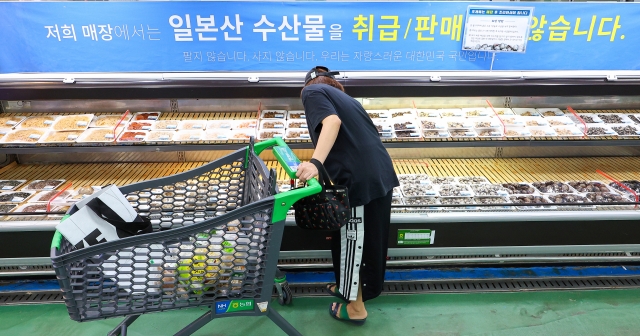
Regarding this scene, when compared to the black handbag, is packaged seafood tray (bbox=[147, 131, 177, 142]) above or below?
above

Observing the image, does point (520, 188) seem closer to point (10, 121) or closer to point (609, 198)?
point (609, 198)

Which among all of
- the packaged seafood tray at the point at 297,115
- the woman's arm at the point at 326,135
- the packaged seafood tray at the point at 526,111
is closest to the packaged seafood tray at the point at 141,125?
the packaged seafood tray at the point at 297,115

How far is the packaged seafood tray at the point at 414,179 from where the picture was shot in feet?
10.4

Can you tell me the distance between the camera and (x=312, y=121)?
2.13m

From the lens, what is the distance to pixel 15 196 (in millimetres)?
2988

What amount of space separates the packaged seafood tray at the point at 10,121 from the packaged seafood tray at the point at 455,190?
301 cm

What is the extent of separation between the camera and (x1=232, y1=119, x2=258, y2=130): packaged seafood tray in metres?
3.09

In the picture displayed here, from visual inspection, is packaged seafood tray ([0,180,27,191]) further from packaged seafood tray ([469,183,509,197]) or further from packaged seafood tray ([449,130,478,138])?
packaged seafood tray ([469,183,509,197])

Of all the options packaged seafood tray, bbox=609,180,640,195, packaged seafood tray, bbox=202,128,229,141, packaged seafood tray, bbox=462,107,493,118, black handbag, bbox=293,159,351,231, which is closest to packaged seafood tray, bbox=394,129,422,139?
packaged seafood tray, bbox=462,107,493,118

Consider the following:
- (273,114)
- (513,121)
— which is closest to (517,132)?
(513,121)

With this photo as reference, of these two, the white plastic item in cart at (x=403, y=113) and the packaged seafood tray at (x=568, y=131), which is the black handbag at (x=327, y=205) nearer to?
the white plastic item in cart at (x=403, y=113)

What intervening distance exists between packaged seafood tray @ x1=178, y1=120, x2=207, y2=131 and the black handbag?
1220 millimetres

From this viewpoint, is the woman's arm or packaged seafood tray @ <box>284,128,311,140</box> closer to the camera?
the woman's arm

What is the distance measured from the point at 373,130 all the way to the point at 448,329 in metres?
1.35
